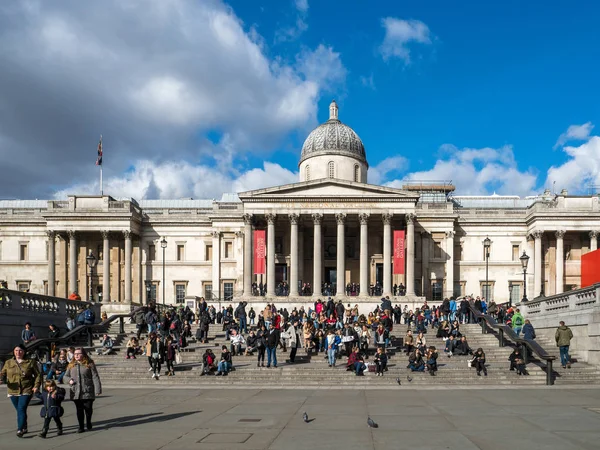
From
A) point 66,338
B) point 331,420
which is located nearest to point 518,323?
point 331,420

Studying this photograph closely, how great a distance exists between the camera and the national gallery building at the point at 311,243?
52.0 m

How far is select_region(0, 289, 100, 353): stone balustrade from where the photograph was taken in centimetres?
2536

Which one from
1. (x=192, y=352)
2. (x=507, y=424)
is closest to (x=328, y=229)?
(x=192, y=352)

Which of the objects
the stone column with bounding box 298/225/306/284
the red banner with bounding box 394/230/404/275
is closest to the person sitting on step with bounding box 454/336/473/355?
the red banner with bounding box 394/230/404/275

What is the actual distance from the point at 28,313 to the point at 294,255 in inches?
1060

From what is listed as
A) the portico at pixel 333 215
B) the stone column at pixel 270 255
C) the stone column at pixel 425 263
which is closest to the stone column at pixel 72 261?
the portico at pixel 333 215

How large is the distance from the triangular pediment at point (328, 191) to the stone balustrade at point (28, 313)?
22.2 meters

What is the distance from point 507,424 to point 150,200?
63.0 metres

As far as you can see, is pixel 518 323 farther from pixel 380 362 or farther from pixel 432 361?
pixel 380 362

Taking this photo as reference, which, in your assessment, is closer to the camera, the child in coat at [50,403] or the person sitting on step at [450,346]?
the child in coat at [50,403]

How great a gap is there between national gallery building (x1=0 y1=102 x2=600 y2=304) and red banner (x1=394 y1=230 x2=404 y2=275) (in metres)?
0.20

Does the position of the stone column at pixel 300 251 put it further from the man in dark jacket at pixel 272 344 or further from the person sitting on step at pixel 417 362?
the person sitting on step at pixel 417 362

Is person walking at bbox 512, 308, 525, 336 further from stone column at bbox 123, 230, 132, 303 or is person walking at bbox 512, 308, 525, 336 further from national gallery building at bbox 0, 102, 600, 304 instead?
stone column at bbox 123, 230, 132, 303

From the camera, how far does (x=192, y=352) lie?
2783cm
